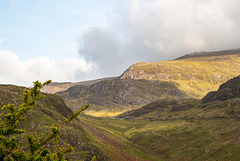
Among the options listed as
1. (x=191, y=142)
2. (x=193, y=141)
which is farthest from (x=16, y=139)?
(x=193, y=141)

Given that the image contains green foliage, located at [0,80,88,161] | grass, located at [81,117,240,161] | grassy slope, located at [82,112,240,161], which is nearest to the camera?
green foliage, located at [0,80,88,161]

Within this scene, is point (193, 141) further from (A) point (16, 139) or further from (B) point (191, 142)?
(A) point (16, 139)

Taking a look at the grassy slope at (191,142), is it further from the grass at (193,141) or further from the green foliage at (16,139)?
the green foliage at (16,139)

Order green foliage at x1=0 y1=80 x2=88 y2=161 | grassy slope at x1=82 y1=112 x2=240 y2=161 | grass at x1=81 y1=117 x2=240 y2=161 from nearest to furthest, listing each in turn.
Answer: green foliage at x1=0 y1=80 x2=88 y2=161 → grass at x1=81 y1=117 x2=240 y2=161 → grassy slope at x1=82 y1=112 x2=240 y2=161

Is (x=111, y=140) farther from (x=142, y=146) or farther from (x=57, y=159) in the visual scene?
(x=57, y=159)

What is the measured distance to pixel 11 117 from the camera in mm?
19891

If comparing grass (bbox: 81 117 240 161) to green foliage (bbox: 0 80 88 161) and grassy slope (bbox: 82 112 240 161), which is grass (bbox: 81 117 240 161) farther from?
green foliage (bbox: 0 80 88 161)

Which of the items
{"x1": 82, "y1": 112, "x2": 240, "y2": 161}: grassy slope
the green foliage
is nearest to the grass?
{"x1": 82, "y1": 112, "x2": 240, "y2": 161}: grassy slope

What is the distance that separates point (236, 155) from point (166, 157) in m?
48.0

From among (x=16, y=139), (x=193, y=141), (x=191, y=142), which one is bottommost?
(x=191, y=142)

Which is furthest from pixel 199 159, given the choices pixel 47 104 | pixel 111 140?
pixel 47 104

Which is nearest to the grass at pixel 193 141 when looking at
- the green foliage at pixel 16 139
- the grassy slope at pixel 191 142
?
the grassy slope at pixel 191 142

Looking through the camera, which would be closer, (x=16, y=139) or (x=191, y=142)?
(x=16, y=139)

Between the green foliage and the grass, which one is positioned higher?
the green foliage
